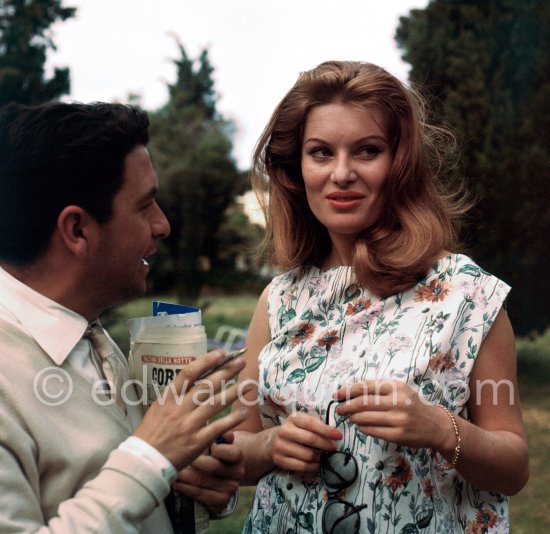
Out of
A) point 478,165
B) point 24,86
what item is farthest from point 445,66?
point 24,86

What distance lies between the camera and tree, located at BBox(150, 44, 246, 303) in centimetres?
1662


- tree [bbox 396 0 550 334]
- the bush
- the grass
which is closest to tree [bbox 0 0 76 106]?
the grass

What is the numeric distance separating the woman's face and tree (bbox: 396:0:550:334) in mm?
7227

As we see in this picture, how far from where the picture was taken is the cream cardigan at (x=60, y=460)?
4.27 ft

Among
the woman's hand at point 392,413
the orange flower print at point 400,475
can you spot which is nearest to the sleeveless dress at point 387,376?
the orange flower print at point 400,475

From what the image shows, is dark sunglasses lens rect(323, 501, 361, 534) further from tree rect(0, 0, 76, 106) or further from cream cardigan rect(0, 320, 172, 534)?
tree rect(0, 0, 76, 106)

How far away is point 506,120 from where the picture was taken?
30.7 ft

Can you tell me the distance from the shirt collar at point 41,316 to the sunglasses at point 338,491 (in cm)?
77

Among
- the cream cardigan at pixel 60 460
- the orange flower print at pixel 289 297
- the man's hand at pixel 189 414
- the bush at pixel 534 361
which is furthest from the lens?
the bush at pixel 534 361

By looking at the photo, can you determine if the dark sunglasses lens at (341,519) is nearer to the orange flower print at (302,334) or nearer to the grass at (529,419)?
the orange flower print at (302,334)

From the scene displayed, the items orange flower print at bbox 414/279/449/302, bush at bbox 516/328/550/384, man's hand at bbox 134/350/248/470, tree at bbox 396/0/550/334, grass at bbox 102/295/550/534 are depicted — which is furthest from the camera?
bush at bbox 516/328/550/384

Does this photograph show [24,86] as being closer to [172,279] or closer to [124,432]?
[172,279]

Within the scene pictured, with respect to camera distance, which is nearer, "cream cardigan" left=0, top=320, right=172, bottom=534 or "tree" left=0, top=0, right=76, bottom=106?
"cream cardigan" left=0, top=320, right=172, bottom=534

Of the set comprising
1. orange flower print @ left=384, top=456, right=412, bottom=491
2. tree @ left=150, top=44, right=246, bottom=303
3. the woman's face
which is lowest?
tree @ left=150, top=44, right=246, bottom=303
